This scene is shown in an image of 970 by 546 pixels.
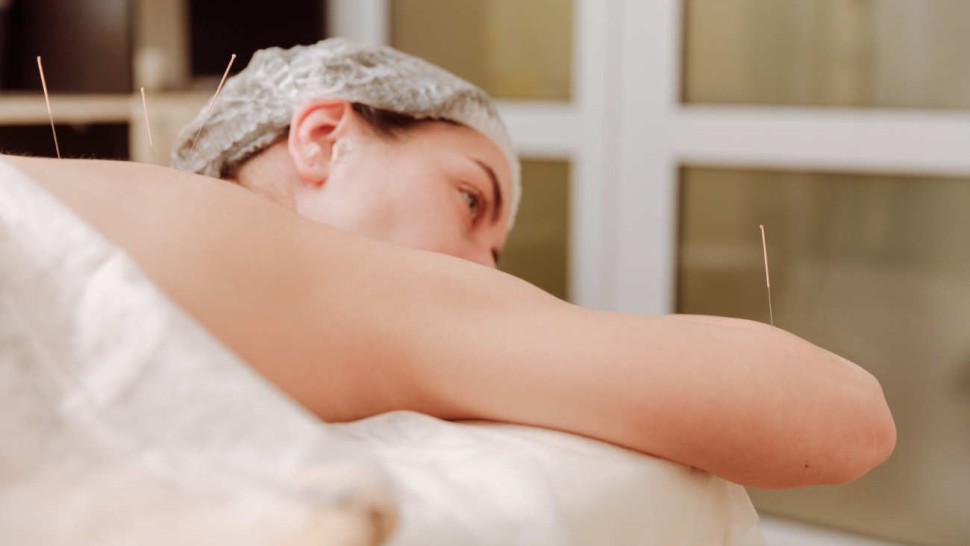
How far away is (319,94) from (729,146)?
1256 mm

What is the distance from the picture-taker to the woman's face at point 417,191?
3.39ft

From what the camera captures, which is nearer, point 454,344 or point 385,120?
point 454,344

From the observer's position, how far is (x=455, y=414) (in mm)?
684

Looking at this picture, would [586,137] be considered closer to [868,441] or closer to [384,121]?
[384,121]

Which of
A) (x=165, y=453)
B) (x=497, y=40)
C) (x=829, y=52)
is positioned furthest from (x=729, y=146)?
(x=165, y=453)

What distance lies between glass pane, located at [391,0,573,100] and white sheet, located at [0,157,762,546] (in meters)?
1.89

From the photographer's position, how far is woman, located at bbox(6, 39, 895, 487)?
617 millimetres

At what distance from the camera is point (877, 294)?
2082 mm

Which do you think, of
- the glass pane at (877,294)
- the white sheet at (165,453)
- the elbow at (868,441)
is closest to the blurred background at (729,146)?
the glass pane at (877,294)

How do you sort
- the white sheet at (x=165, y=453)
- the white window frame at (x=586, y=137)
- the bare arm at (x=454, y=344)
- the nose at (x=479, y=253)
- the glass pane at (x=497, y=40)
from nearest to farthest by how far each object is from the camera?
the white sheet at (x=165, y=453) → the bare arm at (x=454, y=344) → the nose at (x=479, y=253) → the white window frame at (x=586, y=137) → the glass pane at (x=497, y=40)

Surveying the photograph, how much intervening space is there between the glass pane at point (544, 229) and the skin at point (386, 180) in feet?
4.10

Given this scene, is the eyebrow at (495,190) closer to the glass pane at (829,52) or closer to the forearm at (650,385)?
the forearm at (650,385)

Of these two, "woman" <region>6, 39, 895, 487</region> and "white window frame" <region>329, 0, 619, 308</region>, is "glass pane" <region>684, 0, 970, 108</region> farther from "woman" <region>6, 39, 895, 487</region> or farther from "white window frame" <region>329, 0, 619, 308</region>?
"woman" <region>6, 39, 895, 487</region>

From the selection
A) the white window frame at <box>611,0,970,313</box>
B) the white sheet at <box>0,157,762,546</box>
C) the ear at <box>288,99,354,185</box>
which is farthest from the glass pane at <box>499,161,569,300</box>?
the white sheet at <box>0,157,762,546</box>
